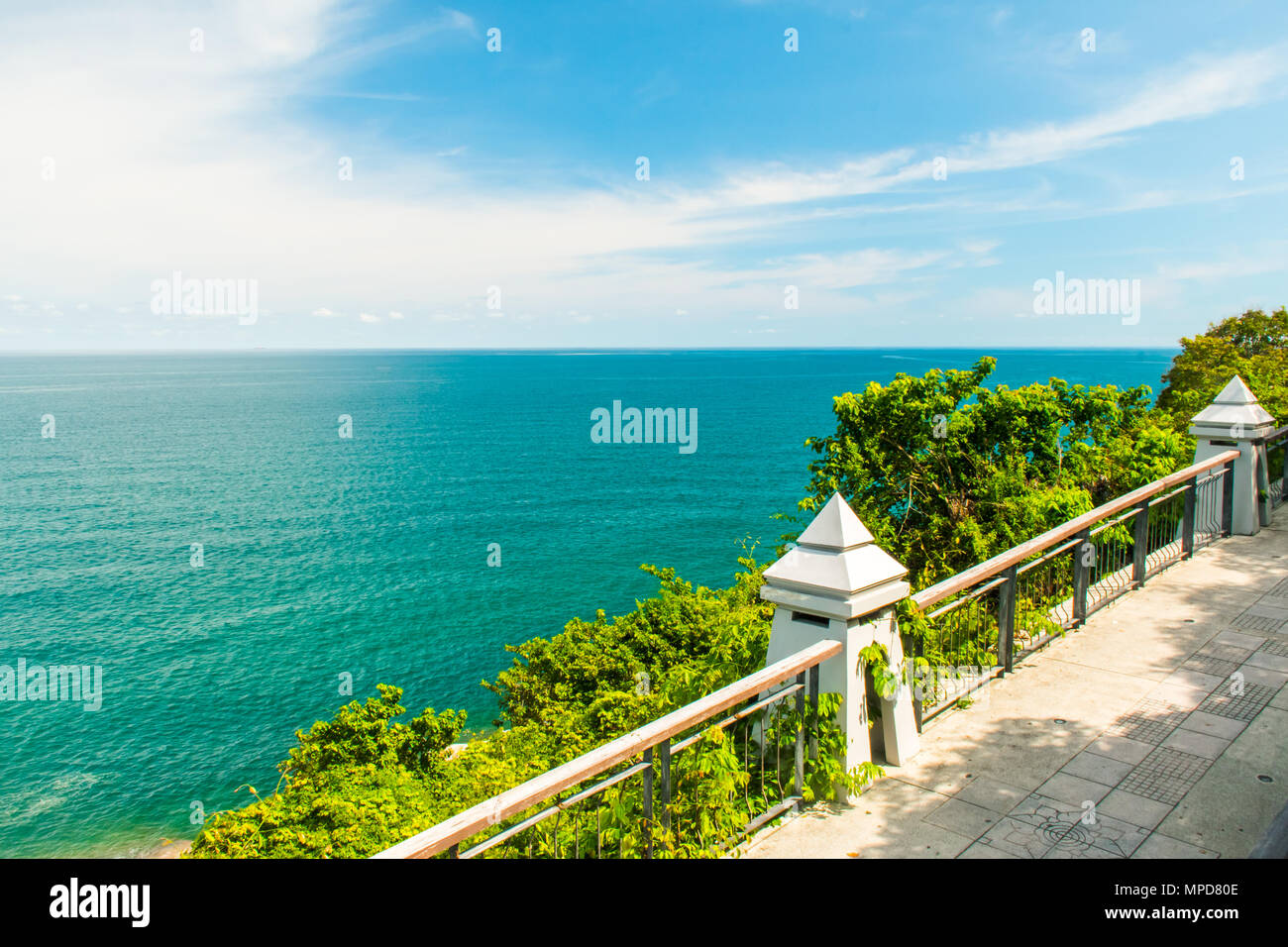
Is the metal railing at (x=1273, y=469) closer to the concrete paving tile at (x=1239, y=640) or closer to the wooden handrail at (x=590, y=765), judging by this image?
the concrete paving tile at (x=1239, y=640)

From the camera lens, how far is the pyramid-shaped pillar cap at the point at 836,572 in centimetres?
479

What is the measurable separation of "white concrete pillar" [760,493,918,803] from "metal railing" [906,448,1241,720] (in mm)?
434

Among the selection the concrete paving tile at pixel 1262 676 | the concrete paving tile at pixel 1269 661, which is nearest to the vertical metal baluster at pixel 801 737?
the concrete paving tile at pixel 1262 676

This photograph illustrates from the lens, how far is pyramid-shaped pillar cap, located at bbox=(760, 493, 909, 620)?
479 centimetres

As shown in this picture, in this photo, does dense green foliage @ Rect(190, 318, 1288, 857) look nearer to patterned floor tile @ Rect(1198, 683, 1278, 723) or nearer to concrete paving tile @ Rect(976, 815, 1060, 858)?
concrete paving tile @ Rect(976, 815, 1060, 858)

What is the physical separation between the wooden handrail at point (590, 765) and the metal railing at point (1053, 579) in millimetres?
1245

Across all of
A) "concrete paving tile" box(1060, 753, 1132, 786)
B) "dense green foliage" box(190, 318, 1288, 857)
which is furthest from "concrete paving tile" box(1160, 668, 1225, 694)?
"concrete paving tile" box(1060, 753, 1132, 786)

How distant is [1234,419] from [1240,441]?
1.06 feet

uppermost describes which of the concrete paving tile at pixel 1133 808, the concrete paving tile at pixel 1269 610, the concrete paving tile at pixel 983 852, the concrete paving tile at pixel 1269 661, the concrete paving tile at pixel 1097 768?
the concrete paving tile at pixel 1269 610

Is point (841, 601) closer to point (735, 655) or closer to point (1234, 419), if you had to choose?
point (735, 655)

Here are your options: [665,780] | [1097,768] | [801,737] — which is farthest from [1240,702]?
[665,780]
